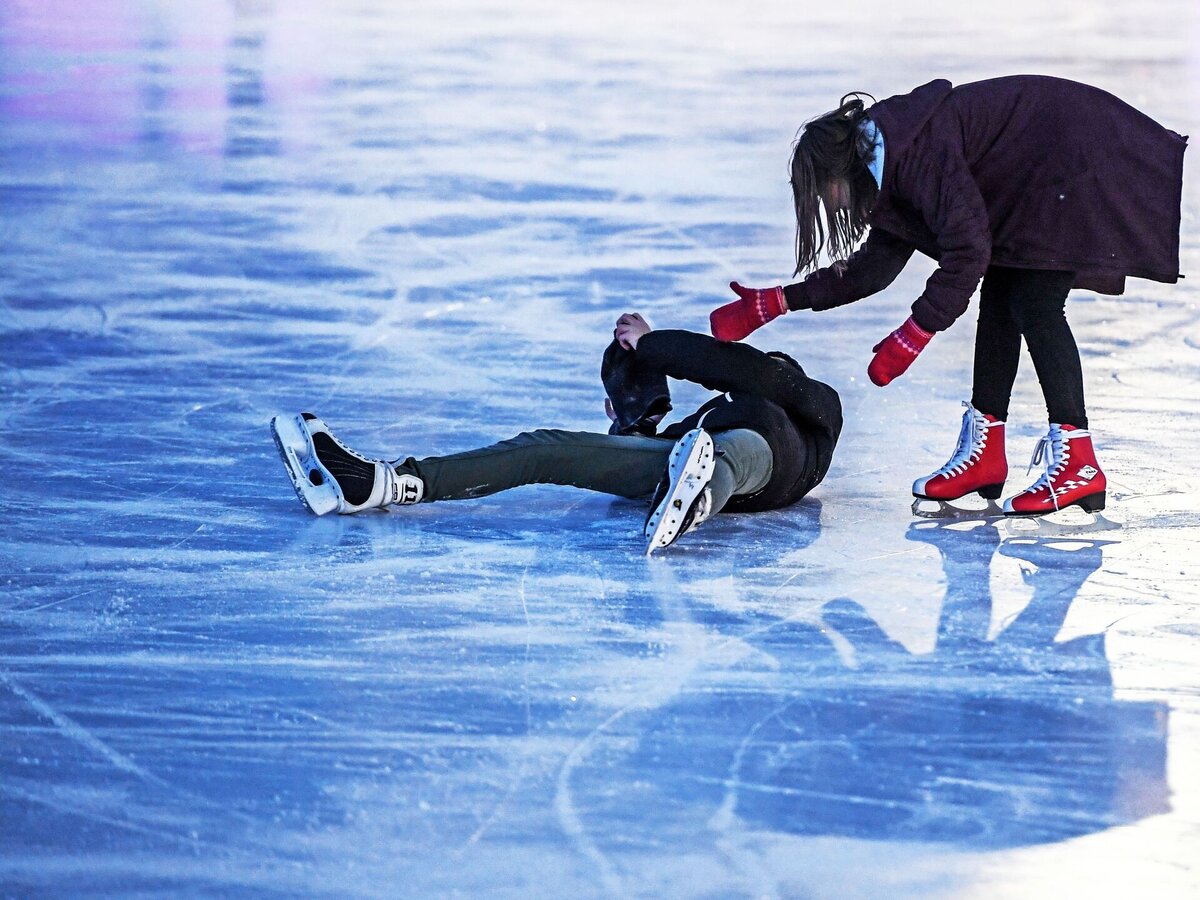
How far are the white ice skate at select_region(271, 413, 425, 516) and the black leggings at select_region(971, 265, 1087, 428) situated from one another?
1.26 metres

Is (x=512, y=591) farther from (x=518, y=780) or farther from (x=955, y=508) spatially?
(x=955, y=508)

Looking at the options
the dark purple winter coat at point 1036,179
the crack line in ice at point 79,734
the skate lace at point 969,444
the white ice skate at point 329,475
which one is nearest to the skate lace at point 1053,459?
the skate lace at point 969,444

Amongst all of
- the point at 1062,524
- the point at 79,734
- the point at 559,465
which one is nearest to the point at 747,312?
the point at 559,465

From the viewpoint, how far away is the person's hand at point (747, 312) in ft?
11.8

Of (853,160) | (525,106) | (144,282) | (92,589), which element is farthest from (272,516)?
(525,106)

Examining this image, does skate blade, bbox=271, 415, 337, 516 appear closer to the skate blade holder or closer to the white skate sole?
the white skate sole

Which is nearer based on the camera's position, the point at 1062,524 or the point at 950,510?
the point at 1062,524

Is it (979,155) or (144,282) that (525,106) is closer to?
(144,282)

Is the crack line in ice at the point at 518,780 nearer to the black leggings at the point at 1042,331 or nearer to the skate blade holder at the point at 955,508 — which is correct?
the skate blade holder at the point at 955,508

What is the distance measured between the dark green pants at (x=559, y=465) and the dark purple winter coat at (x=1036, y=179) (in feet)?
1.59

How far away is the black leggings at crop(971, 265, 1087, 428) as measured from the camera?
11.6 ft

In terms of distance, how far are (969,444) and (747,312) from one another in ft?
1.81

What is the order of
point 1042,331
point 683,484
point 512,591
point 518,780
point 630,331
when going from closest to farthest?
point 518,780
point 512,591
point 683,484
point 1042,331
point 630,331

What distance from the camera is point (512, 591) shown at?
302 cm
